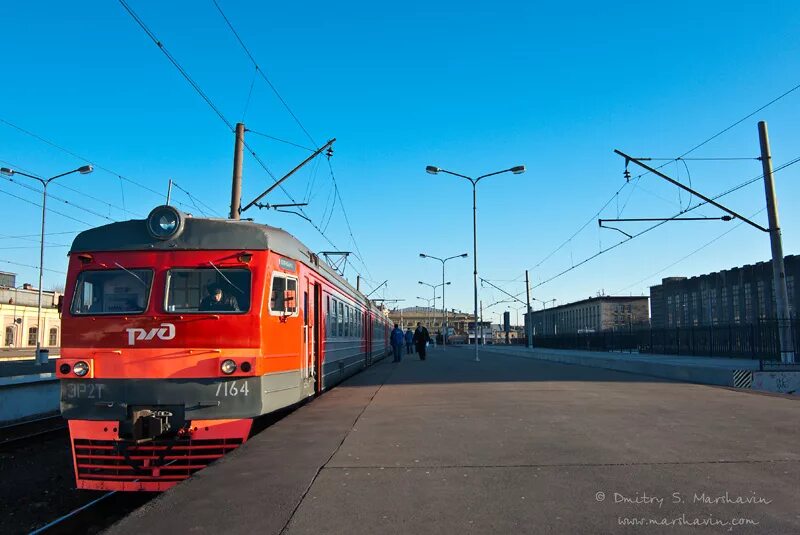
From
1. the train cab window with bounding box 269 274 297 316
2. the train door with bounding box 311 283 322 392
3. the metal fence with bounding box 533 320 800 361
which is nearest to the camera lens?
the train cab window with bounding box 269 274 297 316

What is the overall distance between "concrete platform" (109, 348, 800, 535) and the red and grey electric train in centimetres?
76

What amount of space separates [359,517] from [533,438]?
138 inches

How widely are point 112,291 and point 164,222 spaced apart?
1096mm

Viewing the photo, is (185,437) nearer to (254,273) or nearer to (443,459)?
(254,273)

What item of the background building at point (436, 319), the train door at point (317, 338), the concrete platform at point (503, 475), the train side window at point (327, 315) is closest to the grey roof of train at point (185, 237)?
the concrete platform at point (503, 475)

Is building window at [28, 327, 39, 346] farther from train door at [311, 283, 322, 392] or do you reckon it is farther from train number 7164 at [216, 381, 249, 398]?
train number 7164 at [216, 381, 249, 398]

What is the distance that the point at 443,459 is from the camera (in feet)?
20.8

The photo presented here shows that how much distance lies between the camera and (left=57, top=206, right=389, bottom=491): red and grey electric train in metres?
6.91

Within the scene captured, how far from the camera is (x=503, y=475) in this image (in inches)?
222

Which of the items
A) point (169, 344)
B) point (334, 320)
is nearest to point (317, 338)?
point (334, 320)

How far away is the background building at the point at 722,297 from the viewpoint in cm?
3488

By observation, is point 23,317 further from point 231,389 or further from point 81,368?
point 231,389

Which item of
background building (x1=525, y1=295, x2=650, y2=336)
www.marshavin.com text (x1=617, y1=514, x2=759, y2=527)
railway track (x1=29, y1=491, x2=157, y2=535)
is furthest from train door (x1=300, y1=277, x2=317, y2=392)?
background building (x1=525, y1=295, x2=650, y2=336)

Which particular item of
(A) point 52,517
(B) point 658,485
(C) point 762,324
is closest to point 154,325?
(A) point 52,517
